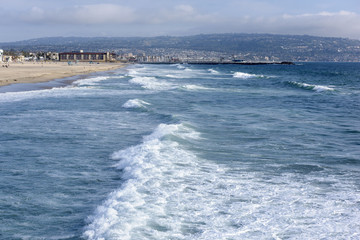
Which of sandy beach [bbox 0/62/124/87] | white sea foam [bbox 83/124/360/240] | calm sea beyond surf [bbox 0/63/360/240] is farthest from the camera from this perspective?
sandy beach [bbox 0/62/124/87]

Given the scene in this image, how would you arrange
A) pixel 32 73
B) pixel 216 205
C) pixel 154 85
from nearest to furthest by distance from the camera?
pixel 216 205 < pixel 154 85 < pixel 32 73

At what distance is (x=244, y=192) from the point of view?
8.86 metres

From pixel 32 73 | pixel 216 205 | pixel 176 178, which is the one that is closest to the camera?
pixel 216 205

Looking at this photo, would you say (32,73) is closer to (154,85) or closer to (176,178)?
(154,85)

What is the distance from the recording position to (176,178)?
32.4ft

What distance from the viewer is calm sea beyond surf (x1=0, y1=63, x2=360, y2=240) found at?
710 cm

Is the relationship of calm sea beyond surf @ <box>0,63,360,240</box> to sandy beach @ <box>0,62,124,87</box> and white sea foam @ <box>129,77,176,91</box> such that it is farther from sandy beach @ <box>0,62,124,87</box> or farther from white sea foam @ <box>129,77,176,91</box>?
sandy beach @ <box>0,62,124,87</box>

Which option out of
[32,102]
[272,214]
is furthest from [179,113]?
[272,214]

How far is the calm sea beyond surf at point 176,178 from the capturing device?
7.10 m

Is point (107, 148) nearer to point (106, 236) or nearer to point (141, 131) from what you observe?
point (141, 131)

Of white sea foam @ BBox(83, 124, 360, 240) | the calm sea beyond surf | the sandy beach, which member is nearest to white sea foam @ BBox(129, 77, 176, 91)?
the sandy beach

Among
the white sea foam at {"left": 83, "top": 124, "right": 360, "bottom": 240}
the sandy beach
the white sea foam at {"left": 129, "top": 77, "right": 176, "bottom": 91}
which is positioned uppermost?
the sandy beach

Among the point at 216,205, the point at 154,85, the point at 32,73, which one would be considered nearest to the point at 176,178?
the point at 216,205

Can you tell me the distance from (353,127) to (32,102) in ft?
58.6
